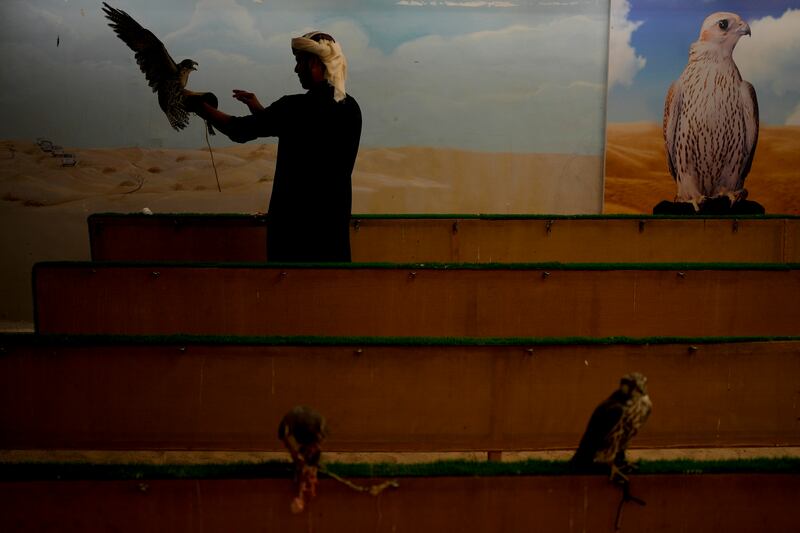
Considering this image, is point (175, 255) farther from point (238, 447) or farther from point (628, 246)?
point (628, 246)

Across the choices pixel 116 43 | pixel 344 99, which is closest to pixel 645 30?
pixel 344 99

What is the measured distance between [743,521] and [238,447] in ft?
4.03

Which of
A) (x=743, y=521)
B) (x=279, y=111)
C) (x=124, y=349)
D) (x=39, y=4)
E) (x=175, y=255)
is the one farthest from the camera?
(x=39, y=4)

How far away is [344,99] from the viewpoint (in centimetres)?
255

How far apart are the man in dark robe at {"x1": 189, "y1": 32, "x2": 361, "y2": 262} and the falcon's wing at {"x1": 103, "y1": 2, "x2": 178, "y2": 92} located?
0.53 m

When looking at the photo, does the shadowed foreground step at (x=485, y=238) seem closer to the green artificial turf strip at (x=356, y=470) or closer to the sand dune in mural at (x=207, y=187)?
the sand dune in mural at (x=207, y=187)

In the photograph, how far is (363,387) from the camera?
5.77 feet

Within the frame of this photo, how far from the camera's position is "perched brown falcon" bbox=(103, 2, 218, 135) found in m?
2.92

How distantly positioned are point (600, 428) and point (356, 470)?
0.49 meters

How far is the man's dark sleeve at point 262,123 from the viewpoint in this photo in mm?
2486

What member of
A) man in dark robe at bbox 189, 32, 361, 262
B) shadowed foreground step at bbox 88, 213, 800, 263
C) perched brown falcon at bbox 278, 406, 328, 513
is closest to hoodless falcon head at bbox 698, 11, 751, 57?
shadowed foreground step at bbox 88, 213, 800, 263

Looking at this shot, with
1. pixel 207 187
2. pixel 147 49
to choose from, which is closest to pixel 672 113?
pixel 207 187

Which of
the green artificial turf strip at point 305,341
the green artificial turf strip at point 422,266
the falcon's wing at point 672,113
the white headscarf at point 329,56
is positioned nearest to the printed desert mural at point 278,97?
the falcon's wing at point 672,113

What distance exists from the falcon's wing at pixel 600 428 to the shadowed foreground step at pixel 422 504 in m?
0.05
